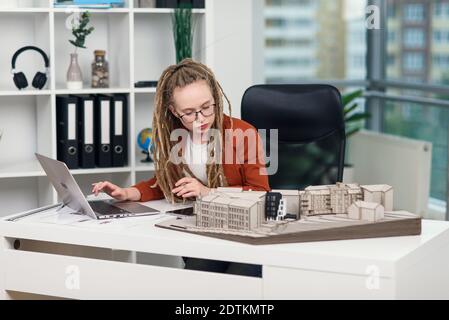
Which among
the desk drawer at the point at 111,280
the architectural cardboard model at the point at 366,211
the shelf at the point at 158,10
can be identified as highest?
the shelf at the point at 158,10

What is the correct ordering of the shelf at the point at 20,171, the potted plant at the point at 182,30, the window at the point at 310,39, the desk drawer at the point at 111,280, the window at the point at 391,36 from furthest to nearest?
the window at the point at 310,39 → the window at the point at 391,36 → the potted plant at the point at 182,30 → the shelf at the point at 20,171 → the desk drawer at the point at 111,280

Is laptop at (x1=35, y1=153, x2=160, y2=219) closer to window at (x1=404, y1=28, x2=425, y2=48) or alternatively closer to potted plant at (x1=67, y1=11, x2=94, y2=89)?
potted plant at (x1=67, y1=11, x2=94, y2=89)

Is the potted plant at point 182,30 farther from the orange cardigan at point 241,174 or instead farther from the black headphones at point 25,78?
the orange cardigan at point 241,174

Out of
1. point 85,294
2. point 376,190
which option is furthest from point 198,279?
point 376,190

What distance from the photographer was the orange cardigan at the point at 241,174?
2.65 m

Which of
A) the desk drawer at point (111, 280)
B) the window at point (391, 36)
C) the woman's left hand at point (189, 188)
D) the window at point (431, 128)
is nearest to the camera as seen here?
the desk drawer at point (111, 280)

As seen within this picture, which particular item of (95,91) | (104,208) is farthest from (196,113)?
(95,91)

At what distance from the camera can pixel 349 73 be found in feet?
18.6

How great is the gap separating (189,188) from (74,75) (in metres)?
1.39

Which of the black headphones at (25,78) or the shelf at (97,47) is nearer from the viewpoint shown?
the black headphones at (25,78)

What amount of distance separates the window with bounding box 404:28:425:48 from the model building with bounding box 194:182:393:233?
3079 mm

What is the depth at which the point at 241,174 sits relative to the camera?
269 centimetres

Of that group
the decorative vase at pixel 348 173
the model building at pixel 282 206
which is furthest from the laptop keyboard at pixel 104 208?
the decorative vase at pixel 348 173

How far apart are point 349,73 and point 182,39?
2196mm
